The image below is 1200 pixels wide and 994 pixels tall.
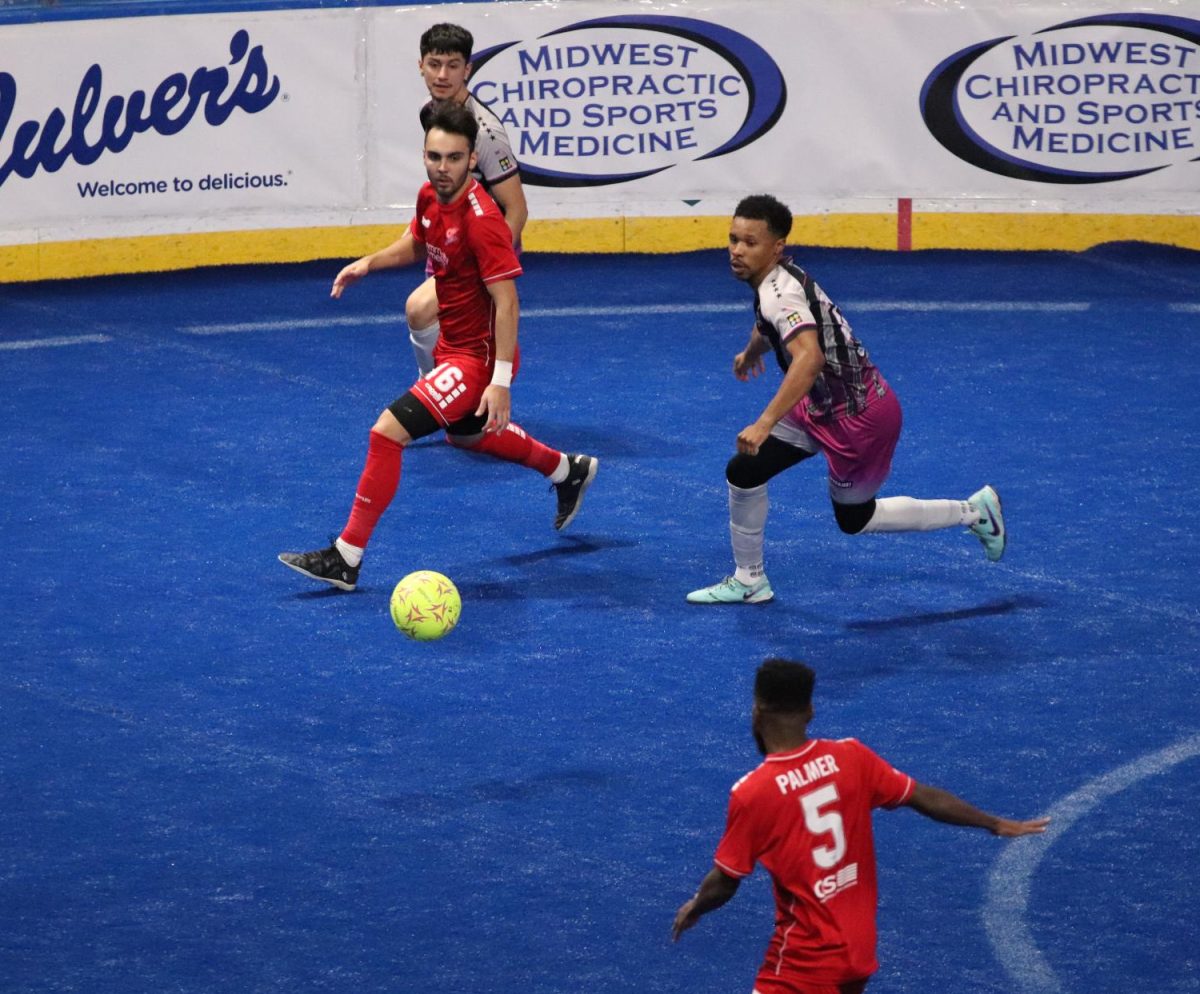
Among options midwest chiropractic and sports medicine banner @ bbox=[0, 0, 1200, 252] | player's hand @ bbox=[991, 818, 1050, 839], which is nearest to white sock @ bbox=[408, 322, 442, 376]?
midwest chiropractic and sports medicine banner @ bbox=[0, 0, 1200, 252]

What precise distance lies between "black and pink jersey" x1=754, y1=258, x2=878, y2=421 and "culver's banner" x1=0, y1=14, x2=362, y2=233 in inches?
264

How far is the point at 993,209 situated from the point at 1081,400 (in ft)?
10.8

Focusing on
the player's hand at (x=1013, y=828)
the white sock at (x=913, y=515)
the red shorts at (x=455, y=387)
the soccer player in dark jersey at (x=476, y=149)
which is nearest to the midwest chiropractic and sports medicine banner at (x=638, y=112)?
the soccer player in dark jersey at (x=476, y=149)

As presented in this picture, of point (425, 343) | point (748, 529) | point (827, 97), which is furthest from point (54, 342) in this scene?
point (748, 529)

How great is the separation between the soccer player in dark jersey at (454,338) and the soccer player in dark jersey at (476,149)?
4.50ft

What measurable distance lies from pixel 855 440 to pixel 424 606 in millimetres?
2032

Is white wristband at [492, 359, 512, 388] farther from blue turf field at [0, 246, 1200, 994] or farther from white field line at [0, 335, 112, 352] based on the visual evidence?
white field line at [0, 335, 112, 352]

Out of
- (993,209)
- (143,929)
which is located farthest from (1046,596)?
(993,209)

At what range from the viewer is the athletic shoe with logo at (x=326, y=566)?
9703mm

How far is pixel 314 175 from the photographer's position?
1512 cm

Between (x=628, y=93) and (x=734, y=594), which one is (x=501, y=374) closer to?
(x=734, y=594)

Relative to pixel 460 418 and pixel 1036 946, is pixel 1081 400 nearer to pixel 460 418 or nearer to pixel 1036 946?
pixel 460 418

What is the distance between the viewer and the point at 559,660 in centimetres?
904

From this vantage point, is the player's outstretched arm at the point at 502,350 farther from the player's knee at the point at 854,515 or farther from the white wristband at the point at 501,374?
the player's knee at the point at 854,515
